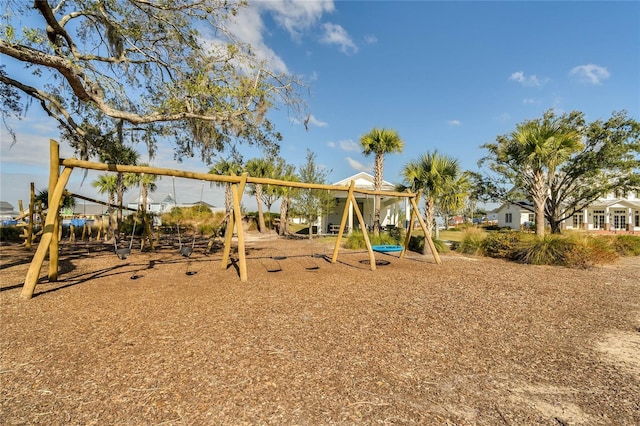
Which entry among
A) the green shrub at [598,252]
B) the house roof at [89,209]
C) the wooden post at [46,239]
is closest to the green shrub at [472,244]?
the green shrub at [598,252]

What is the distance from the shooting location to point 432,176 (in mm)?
12641

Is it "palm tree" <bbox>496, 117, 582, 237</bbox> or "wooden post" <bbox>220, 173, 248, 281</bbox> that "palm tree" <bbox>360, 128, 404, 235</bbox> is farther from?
"wooden post" <bbox>220, 173, 248, 281</bbox>

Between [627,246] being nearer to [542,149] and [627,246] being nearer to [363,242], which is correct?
[542,149]

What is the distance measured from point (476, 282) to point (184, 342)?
620cm

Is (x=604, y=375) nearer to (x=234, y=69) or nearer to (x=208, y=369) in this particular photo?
(x=208, y=369)

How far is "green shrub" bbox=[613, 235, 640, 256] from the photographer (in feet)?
42.5

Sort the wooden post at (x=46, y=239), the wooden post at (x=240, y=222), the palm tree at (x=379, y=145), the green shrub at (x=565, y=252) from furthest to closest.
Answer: the palm tree at (x=379, y=145), the green shrub at (x=565, y=252), the wooden post at (x=240, y=222), the wooden post at (x=46, y=239)

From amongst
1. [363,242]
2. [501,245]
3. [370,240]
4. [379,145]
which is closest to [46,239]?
[363,242]

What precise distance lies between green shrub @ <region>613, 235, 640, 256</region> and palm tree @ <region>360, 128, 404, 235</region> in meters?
10.1

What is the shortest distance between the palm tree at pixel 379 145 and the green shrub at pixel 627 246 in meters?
10.1

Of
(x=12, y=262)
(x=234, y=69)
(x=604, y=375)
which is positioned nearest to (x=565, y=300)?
(x=604, y=375)

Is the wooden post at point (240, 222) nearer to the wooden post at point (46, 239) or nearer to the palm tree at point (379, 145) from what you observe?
the wooden post at point (46, 239)

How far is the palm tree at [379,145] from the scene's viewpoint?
16.5m

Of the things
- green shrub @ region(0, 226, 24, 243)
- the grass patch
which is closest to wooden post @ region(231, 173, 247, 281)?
the grass patch
